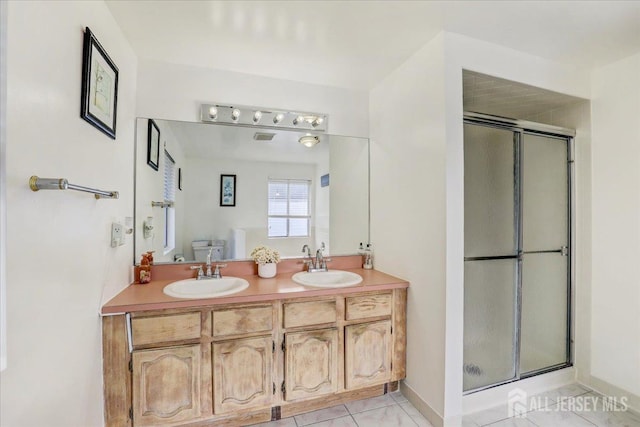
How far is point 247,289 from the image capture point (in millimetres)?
1854

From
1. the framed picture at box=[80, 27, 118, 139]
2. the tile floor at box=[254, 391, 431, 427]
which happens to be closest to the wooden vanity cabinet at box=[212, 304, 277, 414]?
the tile floor at box=[254, 391, 431, 427]

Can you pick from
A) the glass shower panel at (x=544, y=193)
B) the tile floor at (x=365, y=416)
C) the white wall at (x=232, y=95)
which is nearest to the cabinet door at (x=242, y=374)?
the tile floor at (x=365, y=416)

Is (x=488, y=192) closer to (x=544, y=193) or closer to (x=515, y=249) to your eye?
(x=515, y=249)

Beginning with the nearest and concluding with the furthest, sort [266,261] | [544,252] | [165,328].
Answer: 1. [165,328]
2. [266,261]
3. [544,252]

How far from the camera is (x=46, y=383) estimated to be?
105 centimetres

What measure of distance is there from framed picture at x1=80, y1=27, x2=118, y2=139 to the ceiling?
0.37 meters

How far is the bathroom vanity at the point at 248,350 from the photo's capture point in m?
1.57

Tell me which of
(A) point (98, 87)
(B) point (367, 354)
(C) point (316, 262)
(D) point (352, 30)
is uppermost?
(D) point (352, 30)

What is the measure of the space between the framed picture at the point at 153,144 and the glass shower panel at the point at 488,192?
2.14 metres

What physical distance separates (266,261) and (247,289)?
15.3 inches

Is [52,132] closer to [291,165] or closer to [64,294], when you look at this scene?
[64,294]

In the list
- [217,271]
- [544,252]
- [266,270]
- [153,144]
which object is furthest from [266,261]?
[544,252]

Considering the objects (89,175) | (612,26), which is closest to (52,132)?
(89,175)

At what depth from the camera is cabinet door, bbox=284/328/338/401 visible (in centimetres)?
184
